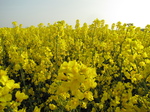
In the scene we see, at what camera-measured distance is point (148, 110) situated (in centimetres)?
133

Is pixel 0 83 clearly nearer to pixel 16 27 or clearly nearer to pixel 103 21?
pixel 16 27

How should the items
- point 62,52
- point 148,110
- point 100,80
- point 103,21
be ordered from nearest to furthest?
point 148,110, point 100,80, point 62,52, point 103,21

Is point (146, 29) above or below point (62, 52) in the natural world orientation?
above

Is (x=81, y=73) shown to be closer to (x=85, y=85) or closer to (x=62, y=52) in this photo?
(x=85, y=85)

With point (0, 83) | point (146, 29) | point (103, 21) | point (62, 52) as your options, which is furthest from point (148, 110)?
point (103, 21)

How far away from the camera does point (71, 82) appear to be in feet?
4.00

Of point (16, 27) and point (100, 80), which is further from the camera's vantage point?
point (16, 27)

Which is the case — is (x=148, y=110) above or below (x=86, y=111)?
above

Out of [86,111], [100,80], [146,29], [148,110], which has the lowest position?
[86,111]

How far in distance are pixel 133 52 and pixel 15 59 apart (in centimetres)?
200

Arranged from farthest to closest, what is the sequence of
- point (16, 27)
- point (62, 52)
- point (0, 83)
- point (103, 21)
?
1. point (103, 21)
2. point (16, 27)
3. point (62, 52)
4. point (0, 83)

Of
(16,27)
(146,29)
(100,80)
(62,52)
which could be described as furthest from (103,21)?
(100,80)

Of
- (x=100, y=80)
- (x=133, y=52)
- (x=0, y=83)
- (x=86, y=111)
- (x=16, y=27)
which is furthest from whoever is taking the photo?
(x=16, y=27)

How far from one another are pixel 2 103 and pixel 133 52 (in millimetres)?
1877
